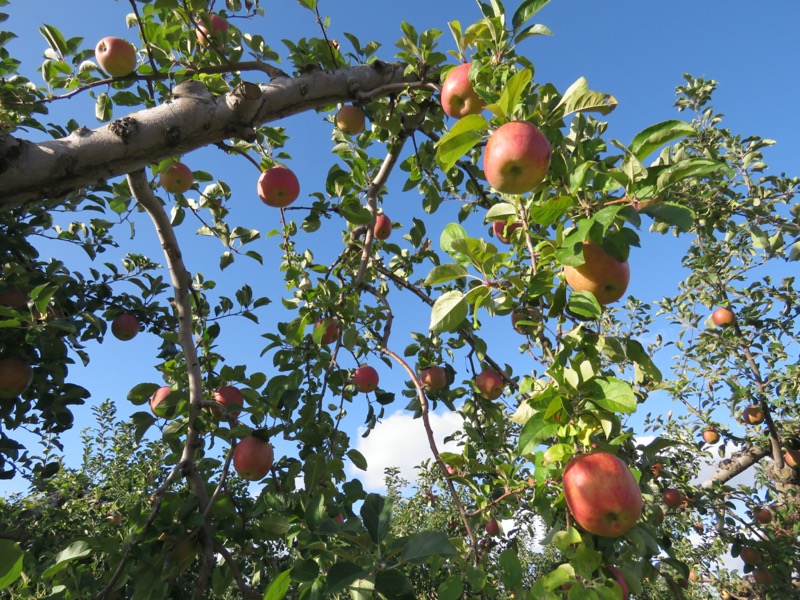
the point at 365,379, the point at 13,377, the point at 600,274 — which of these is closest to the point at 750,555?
the point at 365,379

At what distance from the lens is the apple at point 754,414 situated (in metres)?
4.70

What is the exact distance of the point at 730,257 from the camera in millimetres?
4500

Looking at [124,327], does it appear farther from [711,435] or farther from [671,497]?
[711,435]

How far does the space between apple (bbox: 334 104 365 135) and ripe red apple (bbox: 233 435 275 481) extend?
1517 mm

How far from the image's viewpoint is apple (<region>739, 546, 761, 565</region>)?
163 inches

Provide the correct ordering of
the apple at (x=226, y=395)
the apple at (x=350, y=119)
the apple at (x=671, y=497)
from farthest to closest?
the apple at (x=671, y=497) → the apple at (x=226, y=395) → the apple at (x=350, y=119)

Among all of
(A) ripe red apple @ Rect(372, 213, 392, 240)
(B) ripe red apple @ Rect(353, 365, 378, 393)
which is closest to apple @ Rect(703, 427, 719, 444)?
(B) ripe red apple @ Rect(353, 365, 378, 393)

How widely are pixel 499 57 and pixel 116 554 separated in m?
2.13

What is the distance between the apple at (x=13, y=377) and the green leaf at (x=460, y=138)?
87.6 inches

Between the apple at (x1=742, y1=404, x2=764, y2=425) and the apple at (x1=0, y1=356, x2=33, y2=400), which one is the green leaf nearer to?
the apple at (x1=0, y1=356, x2=33, y2=400)

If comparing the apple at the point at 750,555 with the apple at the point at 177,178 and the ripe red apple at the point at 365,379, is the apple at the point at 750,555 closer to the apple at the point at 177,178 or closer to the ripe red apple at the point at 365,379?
the ripe red apple at the point at 365,379

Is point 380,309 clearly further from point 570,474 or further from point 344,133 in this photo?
point 570,474

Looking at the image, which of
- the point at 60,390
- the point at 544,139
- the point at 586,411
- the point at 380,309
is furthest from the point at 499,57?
the point at 60,390

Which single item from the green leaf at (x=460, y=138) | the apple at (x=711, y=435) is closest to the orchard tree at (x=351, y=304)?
the green leaf at (x=460, y=138)
